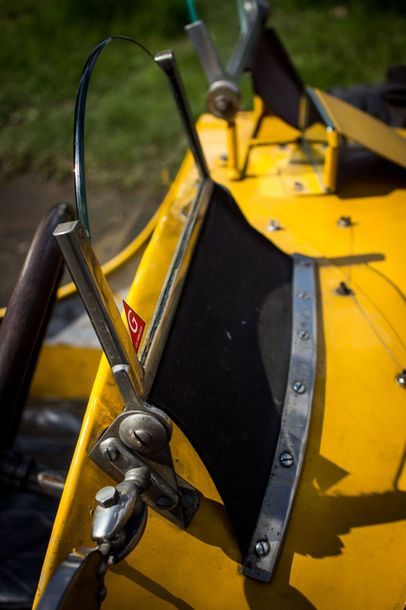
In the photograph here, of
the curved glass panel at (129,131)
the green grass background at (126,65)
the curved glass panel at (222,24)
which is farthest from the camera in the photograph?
the green grass background at (126,65)

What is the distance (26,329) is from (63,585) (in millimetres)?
594

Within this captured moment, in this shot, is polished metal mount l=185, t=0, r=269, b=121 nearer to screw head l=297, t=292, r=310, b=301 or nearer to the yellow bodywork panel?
the yellow bodywork panel

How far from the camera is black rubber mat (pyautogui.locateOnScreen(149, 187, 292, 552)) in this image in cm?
106

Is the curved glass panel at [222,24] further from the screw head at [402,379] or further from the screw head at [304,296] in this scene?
the screw head at [402,379]

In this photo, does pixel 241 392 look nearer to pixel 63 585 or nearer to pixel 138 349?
pixel 138 349

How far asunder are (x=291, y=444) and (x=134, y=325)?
39cm

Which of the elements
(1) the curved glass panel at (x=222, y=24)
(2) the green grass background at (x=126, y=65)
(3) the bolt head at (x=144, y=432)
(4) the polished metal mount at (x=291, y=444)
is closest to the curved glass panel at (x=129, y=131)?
(2) the green grass background at (x=126, y=65)

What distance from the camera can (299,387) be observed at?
3.98 ft

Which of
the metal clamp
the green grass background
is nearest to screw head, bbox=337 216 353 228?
the metal clamp

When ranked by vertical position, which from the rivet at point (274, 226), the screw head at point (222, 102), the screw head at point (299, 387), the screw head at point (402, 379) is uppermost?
the screw head at point (222, 102)

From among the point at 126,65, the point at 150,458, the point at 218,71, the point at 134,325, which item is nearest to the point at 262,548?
the point at 150,458

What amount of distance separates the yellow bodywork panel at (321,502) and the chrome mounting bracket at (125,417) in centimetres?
3

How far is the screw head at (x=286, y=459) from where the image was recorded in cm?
111

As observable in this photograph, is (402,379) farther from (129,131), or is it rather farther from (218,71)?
(129,131)
